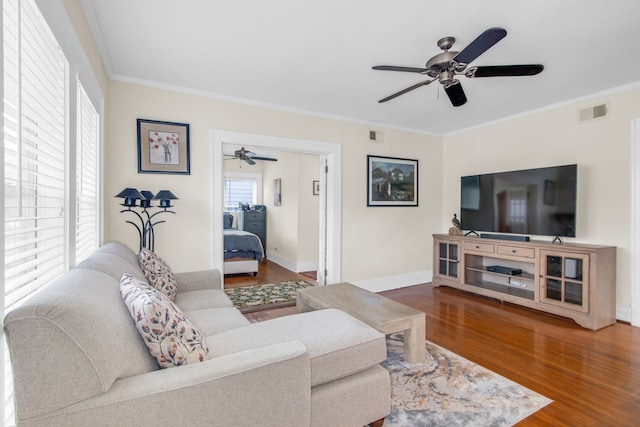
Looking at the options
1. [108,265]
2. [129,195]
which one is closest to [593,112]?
[108,265]

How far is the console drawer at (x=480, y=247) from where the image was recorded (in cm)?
396

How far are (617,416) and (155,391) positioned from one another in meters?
2.47

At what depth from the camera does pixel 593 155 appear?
136 inches

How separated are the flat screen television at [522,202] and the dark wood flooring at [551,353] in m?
1.00

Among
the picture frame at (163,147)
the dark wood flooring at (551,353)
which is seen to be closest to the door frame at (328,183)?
the picture frame at (163,147)

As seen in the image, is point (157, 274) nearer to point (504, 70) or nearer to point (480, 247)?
point (504, 70)

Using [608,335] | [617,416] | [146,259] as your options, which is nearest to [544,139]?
[608,335]

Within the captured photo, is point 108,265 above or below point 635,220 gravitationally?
below

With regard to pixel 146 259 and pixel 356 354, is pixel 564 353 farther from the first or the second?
pixel 146 259

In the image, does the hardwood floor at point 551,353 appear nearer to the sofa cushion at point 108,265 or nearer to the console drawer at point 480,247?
the console drawer at point 480,247

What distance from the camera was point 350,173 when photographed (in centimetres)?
432

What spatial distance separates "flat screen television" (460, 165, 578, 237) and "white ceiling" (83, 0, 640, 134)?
93 cm

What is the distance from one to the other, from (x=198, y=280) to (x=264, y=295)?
1517mm

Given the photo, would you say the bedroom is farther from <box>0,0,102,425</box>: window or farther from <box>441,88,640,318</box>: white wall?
<box>441,88,640,318</box>: white wall
